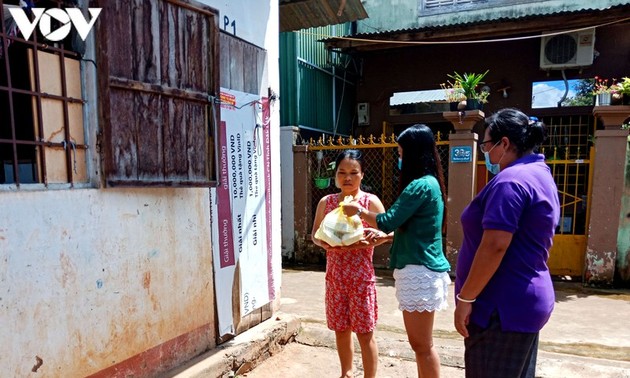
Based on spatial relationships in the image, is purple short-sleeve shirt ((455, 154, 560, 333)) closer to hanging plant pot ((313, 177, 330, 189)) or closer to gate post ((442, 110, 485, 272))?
gate post ((442, 110, 485, 272))

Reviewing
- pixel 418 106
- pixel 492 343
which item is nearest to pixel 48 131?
pixel 492 343

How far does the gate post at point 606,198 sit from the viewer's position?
5250 mm

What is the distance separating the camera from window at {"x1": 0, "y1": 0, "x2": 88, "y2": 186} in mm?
2000

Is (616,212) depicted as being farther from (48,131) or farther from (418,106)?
(48,131)

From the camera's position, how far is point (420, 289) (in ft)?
7.61

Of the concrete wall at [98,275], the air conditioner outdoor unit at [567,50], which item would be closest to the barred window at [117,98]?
the concrete wall at [98,275]

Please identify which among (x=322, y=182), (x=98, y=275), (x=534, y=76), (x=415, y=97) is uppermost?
(x=534, y=76)

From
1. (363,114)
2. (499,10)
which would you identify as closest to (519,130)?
(363,114)

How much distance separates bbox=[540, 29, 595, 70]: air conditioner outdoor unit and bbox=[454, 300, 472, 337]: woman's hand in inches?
283

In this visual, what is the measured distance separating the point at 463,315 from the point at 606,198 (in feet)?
15.4

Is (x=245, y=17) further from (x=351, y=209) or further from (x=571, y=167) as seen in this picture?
(x=571, y=167)

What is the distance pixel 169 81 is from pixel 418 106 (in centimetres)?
696

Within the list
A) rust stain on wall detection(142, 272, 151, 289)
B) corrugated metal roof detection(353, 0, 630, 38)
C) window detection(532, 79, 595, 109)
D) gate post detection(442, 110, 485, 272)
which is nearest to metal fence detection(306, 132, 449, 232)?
gate post detection(442, 110, 485, 272)

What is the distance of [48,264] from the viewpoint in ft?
6.60
